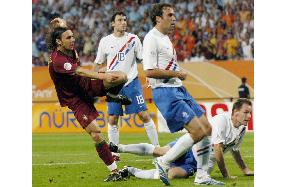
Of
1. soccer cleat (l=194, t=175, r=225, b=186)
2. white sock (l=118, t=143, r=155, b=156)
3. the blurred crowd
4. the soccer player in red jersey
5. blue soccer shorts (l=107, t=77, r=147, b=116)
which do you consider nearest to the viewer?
soccer cleat (l=194, t=175, r=225, b=186)

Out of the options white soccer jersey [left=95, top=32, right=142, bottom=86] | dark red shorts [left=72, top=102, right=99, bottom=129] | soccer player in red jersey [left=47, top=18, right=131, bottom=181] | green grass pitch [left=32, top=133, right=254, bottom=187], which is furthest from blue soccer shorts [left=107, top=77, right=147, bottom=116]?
dark red shorts [left=72, top=102, right=99, bottom=129]

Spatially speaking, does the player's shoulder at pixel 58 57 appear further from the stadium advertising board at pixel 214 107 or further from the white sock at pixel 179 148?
the stadium advertising board at pixel 214 107

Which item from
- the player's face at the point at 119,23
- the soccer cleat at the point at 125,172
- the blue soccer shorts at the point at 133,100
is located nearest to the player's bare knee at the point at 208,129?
the soccer cleat at the point at 125,172

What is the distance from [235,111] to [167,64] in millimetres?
1022

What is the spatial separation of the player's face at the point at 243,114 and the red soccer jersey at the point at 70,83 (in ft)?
5.31

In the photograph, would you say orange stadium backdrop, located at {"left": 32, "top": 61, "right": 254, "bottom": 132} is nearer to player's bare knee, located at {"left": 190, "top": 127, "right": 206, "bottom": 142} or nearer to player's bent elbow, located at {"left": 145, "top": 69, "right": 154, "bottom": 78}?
player's bent elbow, located at {"left": 145, "top": 69, "right": 154, "bottom": 78}

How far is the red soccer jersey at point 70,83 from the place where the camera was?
8.62 meters

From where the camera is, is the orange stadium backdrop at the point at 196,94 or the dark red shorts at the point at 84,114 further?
the orange stadium backdrop at the point at 196,94

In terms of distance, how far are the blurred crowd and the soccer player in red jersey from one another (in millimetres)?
9554

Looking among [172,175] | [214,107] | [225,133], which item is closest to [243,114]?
[225,133]

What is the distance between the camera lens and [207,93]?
20.5 m

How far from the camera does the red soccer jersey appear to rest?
862cm

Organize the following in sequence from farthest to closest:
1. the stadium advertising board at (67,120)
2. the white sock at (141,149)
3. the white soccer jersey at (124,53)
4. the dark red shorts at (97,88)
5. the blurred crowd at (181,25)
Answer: the stadium advertising board at (67,120) → the blurred crowd at (181,25) → the white soccer jersey at (124,53) → the white sock at (141,149) → the dark red shorts at (97,88)
